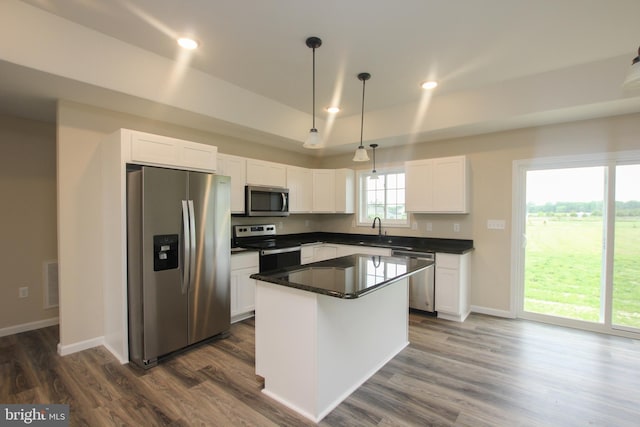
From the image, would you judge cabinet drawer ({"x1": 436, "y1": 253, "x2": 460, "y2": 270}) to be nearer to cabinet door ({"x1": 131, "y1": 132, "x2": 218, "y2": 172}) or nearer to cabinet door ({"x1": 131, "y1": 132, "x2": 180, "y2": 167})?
cabinet door ({"x1": 131, "y1": 132, "x2": 218, "y2": 172})

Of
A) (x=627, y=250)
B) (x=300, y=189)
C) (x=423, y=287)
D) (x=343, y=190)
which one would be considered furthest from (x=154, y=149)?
(x=627, y=250)

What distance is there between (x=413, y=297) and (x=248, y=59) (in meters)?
3.49

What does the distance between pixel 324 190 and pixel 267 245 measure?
5.20ft

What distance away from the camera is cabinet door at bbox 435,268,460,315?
3.78 meters

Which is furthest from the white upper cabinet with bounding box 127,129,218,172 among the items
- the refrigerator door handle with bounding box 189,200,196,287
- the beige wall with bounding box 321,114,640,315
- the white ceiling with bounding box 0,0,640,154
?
the beige wall with bounding box 321,114,640,315

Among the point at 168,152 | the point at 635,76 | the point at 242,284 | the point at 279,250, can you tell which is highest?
the point at 635,76

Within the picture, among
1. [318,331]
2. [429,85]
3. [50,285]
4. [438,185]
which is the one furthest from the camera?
[438,185]

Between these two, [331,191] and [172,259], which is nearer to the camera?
[172,259]

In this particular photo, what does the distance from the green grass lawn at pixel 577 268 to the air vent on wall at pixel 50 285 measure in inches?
228

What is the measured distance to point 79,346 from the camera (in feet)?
9.77

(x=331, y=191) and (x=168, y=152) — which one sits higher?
(x=168, y=152)

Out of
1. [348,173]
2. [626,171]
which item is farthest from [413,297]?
[626,171]

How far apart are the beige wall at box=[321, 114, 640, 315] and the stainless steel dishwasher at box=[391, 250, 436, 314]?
2.14 ft

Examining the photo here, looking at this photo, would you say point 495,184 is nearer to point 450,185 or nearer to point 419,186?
point 450,185
